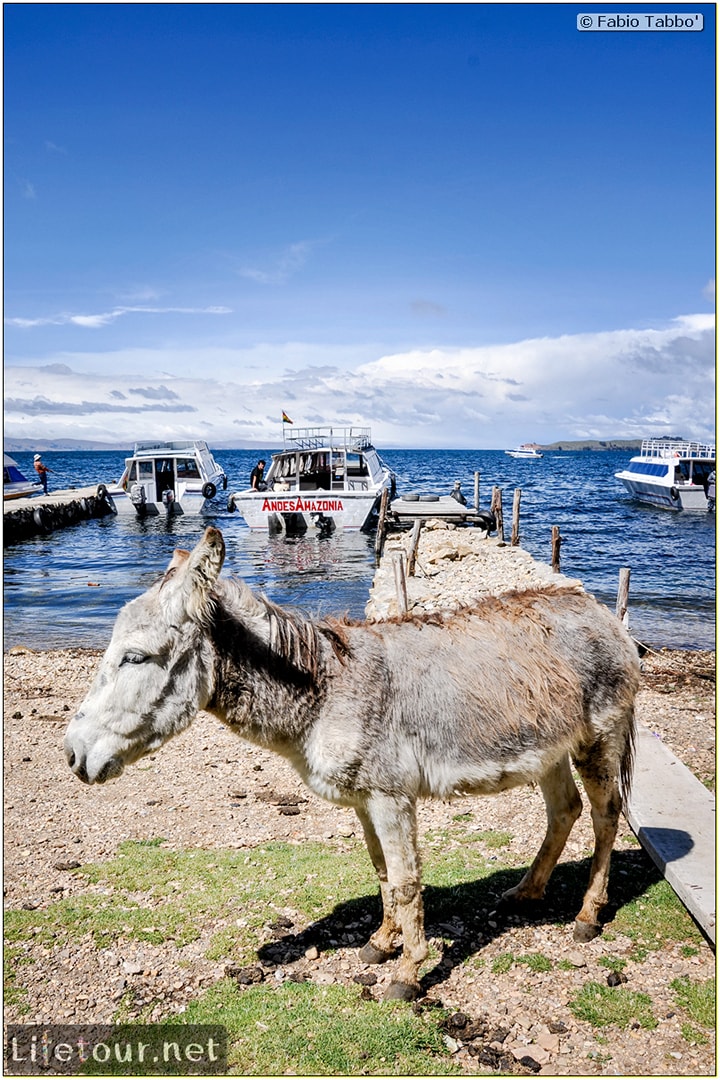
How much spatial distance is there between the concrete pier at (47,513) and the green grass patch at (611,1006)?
37.1 metres

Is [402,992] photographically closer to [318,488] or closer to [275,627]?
[275,627]

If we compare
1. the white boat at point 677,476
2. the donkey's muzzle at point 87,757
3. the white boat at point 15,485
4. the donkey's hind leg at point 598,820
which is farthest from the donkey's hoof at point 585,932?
the white boat at point 15,485

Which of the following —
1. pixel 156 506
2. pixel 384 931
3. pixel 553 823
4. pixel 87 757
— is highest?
pixel 156 506

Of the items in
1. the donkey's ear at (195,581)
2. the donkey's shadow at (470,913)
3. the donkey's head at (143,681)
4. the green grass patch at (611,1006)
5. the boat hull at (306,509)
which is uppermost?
the boat hull at (306,509)

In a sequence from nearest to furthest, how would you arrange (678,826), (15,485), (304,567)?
(678,826)
(304,567)
(15,485)

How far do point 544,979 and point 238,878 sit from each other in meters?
2.74

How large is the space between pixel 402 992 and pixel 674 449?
54.3m

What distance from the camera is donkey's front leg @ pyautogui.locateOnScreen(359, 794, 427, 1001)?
14.8 feet

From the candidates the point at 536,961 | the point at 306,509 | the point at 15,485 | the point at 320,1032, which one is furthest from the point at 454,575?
the point at 15,485

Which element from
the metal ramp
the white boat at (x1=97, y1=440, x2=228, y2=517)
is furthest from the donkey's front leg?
the white boat at (x1=97, y1=440, x2=228, y2=517)

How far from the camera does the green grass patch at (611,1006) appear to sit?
4355mm

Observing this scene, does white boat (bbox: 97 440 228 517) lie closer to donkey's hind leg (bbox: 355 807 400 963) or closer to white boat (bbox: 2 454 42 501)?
white boat (bbox: 2 454 42 501)

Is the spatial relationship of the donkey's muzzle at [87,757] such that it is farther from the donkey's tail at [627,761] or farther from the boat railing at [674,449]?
the boat railing at [674,449]

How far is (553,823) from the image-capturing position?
5.54m
